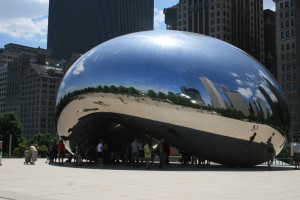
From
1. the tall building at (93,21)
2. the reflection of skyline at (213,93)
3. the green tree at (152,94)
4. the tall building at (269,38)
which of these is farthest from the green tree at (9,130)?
the tall building at (93,21)

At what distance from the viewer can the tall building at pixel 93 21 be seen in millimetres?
180500

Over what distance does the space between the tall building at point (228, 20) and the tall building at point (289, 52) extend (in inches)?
646

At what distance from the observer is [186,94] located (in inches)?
659

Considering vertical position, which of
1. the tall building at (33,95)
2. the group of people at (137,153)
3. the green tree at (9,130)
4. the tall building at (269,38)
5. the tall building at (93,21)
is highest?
the tall building at (93,21)

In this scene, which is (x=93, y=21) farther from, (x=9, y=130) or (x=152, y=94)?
(x=152, y=94)

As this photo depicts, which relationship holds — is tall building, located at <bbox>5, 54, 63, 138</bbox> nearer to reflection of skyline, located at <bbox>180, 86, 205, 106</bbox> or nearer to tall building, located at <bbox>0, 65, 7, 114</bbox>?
tall building, located at <bbox>0, 65, 7, 114</bbox>

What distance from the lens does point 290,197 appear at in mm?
8797

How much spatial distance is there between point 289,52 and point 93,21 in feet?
325

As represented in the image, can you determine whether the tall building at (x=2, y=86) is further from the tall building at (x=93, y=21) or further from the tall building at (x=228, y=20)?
the tall building at (x=228, y=20)

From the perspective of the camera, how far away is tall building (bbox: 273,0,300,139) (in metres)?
101

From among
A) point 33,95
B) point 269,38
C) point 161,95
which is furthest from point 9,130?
point 269,38

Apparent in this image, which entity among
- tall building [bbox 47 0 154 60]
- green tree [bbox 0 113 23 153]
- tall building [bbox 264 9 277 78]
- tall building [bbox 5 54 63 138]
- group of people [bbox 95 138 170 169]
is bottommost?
group of people [bbox 95 138 170 169]

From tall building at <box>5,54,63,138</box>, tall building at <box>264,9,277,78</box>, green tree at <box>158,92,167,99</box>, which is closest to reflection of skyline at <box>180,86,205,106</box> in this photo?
green tree at <box>158,92,167,99</box>

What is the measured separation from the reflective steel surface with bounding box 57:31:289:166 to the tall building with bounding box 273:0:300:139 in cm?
8683
